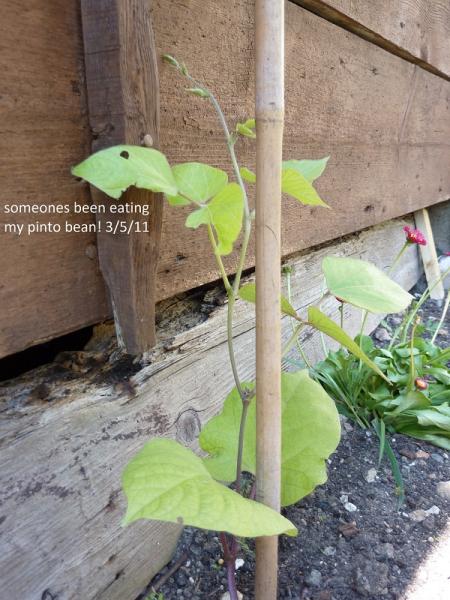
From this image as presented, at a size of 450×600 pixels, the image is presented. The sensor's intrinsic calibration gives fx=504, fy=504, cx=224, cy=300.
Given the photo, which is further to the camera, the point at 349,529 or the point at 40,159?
Answer: the point at 349,529

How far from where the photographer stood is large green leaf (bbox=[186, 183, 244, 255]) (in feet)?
1.67

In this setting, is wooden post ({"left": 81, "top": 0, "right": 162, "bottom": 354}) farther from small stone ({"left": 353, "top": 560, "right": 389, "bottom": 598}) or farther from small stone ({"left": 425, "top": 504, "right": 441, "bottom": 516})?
small stone ({"left": 425, "top": 504, "right": 441, "bottom": 516})

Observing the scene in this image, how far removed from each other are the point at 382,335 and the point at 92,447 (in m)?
1.54

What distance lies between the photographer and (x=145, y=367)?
836mm

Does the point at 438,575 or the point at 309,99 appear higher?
the point at 309,99

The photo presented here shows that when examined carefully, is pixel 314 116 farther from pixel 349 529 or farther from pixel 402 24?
pixel 349 529

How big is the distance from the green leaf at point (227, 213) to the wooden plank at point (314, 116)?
0.29m

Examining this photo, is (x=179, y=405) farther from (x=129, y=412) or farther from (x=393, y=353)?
(x=393, y=353)

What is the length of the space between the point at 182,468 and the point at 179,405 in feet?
1.56

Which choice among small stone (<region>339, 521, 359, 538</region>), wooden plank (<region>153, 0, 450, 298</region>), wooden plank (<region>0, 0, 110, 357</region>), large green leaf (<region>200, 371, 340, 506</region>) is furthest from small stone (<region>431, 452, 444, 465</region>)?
wooden plank (<region>0, 0, 110, 357</region>)

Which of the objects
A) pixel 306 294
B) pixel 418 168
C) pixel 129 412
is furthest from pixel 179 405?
pixel 418 168

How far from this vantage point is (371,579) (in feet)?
2.79

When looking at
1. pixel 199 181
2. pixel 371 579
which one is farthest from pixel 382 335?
pixel 199 181

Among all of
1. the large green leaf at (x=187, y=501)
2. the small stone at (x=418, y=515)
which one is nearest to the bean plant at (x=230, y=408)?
→ the large green leaf at (x=187, y=501)
